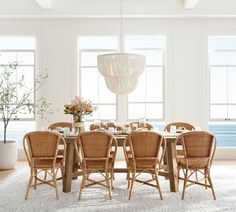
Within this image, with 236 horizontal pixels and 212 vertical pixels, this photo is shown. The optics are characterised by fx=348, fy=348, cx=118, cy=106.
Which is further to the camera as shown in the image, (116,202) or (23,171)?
(23,171)

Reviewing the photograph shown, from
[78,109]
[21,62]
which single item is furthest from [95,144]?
[21,62]

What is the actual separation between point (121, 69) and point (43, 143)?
152 centimetres

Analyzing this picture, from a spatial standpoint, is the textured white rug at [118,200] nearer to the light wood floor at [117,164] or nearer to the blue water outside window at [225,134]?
the light wood floor at [117,164]

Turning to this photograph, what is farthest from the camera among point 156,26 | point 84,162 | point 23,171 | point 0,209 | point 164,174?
point 156,26

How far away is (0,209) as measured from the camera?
418 centimetres

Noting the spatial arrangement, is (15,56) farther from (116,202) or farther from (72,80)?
(116,202)

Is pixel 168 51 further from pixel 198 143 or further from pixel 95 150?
pixel 95 150

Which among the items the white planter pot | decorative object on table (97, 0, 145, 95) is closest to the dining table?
decorative object on table (97, 0, 145, 95)

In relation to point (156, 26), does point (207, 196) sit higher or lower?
lower

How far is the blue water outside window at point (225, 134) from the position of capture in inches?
650

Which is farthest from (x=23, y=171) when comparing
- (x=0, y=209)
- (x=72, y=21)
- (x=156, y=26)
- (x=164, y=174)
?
(x=156, y=26)

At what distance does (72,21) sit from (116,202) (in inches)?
183

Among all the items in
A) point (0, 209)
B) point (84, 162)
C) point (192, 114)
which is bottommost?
point (0, 209)

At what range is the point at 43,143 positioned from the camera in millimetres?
4586
